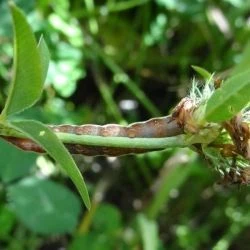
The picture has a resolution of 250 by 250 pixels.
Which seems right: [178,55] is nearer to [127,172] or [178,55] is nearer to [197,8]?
[197,8]

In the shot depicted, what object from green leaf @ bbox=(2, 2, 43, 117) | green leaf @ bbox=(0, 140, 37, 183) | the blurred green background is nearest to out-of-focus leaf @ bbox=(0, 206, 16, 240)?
the blurred green background

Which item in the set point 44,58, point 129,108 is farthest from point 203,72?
point 129,108

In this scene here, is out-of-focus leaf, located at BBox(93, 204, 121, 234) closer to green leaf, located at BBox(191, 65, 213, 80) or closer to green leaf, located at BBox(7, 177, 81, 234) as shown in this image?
green leaf, located at BBox(7, 177, 81, 234)

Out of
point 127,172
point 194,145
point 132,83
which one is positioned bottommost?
point 194,145

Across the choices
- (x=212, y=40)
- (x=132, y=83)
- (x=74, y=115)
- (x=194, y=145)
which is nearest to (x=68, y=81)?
(x=74, y=115)

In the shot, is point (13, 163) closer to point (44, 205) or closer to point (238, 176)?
point (44, 205)

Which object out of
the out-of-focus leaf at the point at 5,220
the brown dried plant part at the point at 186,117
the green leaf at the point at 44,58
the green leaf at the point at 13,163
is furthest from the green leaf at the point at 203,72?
the out-of-focus leaf at the point at 5,220

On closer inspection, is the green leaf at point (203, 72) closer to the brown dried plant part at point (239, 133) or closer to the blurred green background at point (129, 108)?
the brown dried plant part at point (239, 133)
